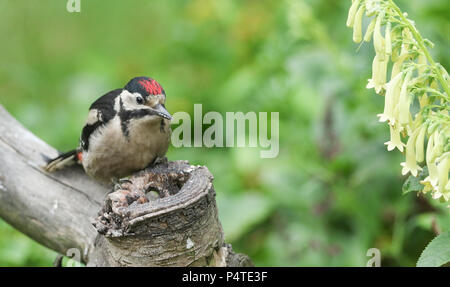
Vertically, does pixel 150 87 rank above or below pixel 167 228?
above

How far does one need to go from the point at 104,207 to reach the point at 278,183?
232 centimetres

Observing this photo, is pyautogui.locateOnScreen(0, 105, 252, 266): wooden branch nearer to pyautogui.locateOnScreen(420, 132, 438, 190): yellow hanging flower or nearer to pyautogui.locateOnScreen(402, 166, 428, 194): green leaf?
pyautogui.locateOnScreen(402, 166, 428, 194): green leaf

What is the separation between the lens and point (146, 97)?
382 centimetres

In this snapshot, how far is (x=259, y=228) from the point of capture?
5.53 meters

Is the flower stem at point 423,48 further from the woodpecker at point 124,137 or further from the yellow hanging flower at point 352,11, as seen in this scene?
the woodpecker at point 124,137

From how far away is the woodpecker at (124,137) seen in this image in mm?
3883

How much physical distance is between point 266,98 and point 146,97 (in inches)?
85.3

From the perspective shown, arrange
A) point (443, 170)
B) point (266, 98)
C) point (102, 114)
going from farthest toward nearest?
point (266, 98) < point (102, 114) < point (443, 170)

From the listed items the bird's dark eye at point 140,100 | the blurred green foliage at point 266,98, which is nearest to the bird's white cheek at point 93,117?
the bird's dark eye at point 140,100

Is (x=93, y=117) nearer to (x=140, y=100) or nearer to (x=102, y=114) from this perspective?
(x=102, y=114)

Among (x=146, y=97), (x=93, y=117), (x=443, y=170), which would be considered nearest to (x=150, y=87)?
(x=146, y=97)

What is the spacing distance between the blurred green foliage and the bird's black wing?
0.96 m
